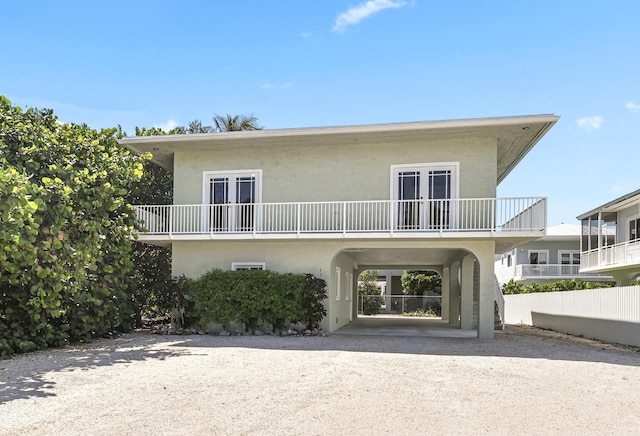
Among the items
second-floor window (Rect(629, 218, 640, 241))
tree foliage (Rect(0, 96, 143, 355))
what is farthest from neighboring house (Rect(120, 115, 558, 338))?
second-floor window (Rect(629, 218, 640, 241))

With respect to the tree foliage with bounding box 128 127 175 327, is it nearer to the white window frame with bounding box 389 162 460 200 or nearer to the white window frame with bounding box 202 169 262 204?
the white window frame with bounding box 202 169 262 204

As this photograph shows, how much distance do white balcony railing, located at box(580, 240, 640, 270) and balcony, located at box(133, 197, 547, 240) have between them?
12.0 metres

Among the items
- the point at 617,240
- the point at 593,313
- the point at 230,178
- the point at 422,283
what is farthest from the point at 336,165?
the point at 422,283

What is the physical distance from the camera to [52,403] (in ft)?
22.0

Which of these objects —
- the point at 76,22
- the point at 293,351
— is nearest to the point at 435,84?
the point at 293,351

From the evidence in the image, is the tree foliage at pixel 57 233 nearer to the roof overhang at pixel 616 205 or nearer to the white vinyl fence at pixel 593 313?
the white vinyl fence at pixel 593 313

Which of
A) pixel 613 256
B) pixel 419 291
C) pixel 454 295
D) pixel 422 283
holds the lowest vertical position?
pixel 419 291

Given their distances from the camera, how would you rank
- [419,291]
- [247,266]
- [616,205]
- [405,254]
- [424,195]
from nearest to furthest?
[424,195]
[247,266]
[405,254]
[616,205]
[419,291]

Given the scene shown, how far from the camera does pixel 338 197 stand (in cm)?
1606

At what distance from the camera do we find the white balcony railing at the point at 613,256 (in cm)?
2291

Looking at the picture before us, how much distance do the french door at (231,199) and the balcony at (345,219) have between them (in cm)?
3

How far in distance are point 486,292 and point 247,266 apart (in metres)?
7.26

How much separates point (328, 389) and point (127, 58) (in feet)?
Answer: 33.6

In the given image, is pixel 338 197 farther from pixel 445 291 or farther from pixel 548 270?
pixel 548 270
